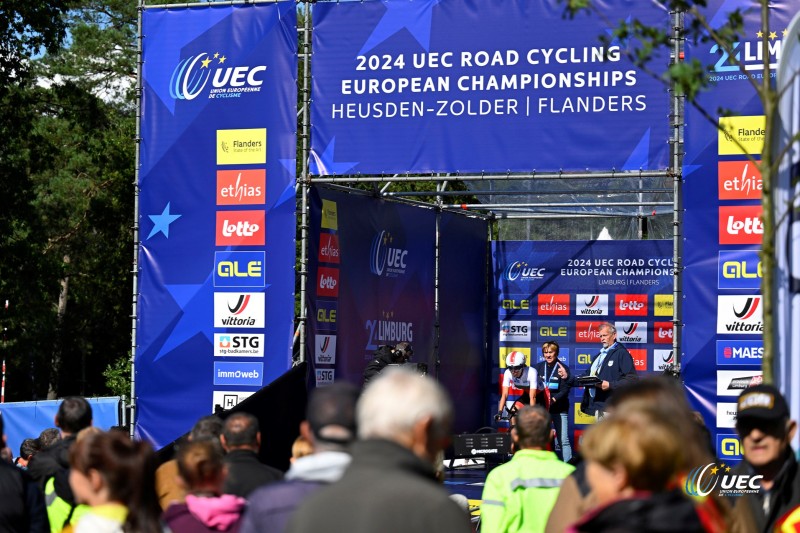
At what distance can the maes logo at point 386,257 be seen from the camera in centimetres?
1582

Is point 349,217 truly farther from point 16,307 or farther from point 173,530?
point 16,307

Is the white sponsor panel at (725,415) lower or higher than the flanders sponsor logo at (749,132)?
lower

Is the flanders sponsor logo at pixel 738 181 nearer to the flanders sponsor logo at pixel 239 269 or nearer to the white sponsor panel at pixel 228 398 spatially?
the flanders sponsor logo at pixel 239 269

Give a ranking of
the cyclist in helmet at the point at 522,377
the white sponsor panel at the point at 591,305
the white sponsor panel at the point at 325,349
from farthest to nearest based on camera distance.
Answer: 1. the white sponsor panel at the point at 591,305
2. the cyclist in helmet at the point at 522,377
3. the white sponsor panel at the point at 325,349

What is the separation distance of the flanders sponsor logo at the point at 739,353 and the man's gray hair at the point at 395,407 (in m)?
9.80

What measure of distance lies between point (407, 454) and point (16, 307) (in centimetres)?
2768

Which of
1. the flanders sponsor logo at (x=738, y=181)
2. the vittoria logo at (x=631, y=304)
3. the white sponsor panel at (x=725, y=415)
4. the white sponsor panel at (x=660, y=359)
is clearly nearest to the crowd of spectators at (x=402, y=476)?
the white sponsor panel at (x=725, y=415)

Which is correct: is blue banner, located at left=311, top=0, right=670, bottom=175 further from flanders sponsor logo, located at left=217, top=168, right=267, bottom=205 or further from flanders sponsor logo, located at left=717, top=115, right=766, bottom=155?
flanders sponsor logo, located at left=717, top=115, right=766, bottom=155

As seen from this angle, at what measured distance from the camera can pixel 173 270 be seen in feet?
47.8

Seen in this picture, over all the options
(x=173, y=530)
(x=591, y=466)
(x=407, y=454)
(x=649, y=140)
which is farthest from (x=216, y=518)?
(x=649, y=140)

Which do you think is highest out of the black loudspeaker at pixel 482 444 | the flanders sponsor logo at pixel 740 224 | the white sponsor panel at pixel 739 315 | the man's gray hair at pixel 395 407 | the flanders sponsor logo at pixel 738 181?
the flanders sponsor logo at pixel 738 181

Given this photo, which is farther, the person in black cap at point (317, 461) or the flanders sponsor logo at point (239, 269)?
the flanders sponsor logo at point (239, 269)

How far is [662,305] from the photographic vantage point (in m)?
18.3

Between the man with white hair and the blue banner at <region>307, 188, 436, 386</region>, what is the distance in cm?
1081
